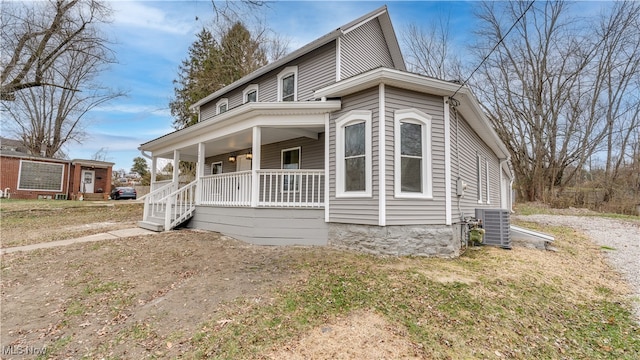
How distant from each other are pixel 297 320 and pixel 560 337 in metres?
3.12

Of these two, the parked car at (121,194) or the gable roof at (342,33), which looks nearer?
the gable roof at (342,33)

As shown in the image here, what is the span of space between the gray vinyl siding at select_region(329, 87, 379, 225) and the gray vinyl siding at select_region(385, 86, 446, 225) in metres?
0.24

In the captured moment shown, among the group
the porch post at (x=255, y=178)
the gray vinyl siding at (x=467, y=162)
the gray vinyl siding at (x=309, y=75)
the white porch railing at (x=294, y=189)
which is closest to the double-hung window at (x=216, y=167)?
the gray vinyl siding at (x=309, y=75)

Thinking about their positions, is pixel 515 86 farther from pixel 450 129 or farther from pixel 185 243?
pixel 185 243

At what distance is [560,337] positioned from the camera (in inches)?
132

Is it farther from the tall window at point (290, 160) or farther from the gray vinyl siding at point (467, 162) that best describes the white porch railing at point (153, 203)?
the gray vinyl siding at point (467, 162)

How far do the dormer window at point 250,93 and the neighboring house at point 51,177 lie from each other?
17.1 m

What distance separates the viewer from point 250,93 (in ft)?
37.2

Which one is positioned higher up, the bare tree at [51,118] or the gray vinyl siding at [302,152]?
the bare tree at [51,118]

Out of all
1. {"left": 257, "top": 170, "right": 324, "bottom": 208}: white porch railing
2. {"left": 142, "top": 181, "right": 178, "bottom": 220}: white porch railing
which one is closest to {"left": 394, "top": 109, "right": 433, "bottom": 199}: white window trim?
{"left": 257, "top": 170, "right": 324, "bottom": 208}: white porch railing

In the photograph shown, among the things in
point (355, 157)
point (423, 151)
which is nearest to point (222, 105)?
point (355, 157)

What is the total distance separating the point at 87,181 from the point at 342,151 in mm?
23757

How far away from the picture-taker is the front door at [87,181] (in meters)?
21.3

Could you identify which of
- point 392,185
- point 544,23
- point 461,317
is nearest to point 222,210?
point 392,185
